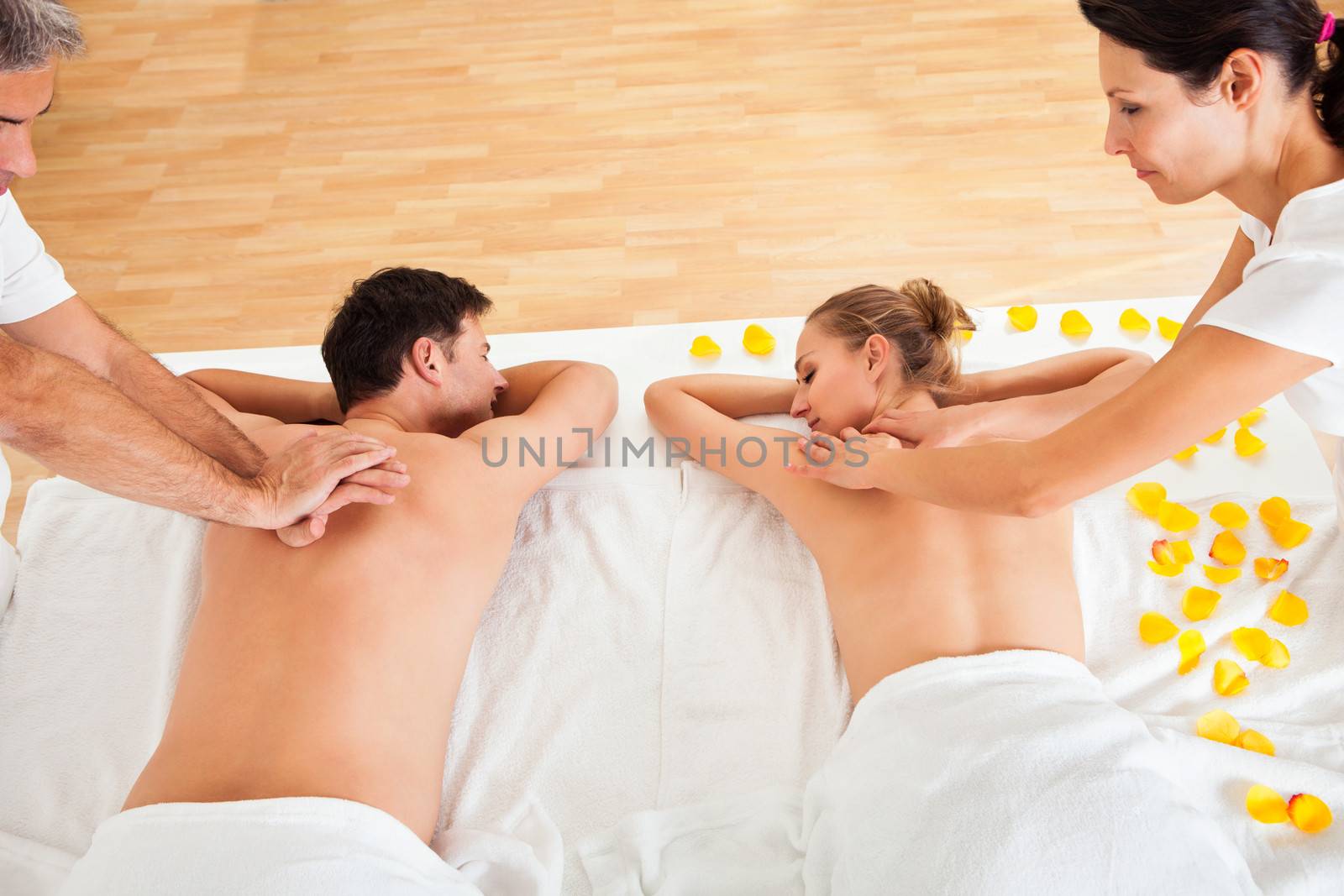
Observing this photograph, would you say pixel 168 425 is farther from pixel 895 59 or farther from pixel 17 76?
pixel 895 59

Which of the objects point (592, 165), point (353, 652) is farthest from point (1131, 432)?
point (592, 165)

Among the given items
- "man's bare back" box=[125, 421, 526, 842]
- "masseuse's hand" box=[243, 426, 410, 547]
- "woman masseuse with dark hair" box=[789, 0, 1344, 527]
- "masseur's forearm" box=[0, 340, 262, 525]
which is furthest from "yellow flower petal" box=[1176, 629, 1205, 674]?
"masseur's forearm" box=[0, 340, 262, 525]

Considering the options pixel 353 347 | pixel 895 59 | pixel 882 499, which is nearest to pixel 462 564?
pixel 353 347

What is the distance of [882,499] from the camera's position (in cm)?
160

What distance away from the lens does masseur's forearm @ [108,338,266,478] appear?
5.20 ft

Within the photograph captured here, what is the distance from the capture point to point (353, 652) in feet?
4.54

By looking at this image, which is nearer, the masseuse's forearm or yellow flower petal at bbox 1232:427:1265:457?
Result: the masseuse's forearm

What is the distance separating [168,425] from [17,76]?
548 millimetres

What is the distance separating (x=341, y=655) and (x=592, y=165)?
1.97 metres

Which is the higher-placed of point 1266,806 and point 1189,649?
point 1189,649

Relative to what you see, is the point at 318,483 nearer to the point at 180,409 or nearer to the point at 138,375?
the point at 180,409

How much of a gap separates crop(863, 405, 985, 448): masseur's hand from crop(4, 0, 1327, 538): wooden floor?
2.97 feet

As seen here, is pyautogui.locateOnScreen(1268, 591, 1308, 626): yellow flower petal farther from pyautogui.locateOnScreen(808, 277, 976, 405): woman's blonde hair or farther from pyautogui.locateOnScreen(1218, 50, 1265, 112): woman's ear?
pyautogui.locateOnScreen(1218, 50, 1265, 112): woman's ear

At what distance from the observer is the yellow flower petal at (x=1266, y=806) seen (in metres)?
1.41
